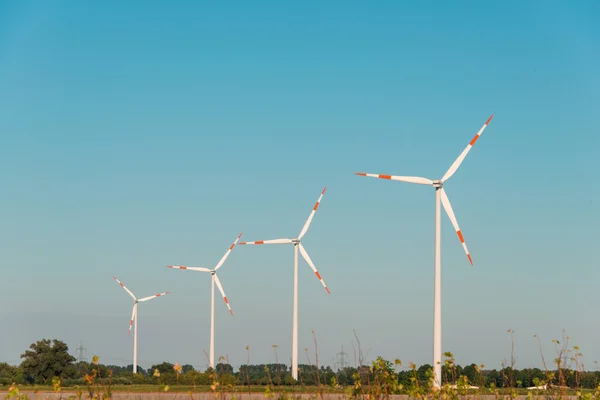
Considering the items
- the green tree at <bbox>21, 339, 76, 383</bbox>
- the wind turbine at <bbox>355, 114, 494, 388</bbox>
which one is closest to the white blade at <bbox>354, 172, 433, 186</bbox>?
the wind turbine at <bbox>355, 114, 494, 388</bbox>

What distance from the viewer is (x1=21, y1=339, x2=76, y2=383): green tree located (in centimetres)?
10650

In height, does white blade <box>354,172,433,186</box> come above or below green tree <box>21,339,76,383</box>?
above

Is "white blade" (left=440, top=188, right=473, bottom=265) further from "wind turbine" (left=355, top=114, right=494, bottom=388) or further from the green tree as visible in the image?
the green tree

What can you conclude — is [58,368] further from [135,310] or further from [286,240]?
[286,240]

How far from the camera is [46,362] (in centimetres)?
10662

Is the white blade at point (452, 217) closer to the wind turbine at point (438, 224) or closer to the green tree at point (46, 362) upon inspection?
the wind turbine at point (438, 224)

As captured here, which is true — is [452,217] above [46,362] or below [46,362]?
above

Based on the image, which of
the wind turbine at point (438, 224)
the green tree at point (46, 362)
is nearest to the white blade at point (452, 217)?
the wind turbine at point (438, 224)

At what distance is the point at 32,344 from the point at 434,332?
66843 millimetres

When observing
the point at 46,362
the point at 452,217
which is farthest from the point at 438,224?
the point at 46,362

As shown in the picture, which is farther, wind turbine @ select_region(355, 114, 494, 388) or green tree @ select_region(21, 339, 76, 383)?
green tree @ select_region(21, 339, 76, 383)

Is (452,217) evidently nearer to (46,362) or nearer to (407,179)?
(407,179)

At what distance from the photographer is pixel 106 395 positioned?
18.6 m

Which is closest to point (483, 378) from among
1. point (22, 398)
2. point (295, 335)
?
point (22, 398)
